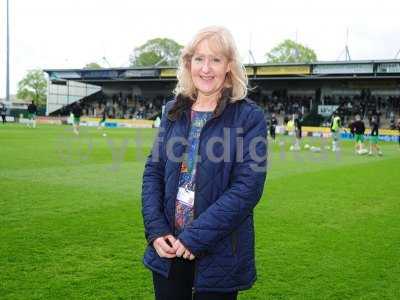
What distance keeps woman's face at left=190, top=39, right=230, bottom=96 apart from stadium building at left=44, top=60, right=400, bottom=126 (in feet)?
115

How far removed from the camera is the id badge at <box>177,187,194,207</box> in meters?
2.57

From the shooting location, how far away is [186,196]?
259 cm

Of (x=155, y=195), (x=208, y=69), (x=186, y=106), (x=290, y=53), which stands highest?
(x=290, y=53)

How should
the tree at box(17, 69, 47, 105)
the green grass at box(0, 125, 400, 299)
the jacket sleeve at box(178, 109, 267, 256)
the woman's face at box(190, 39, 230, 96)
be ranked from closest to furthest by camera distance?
the jacket sleeve at box(178, 109, 267, 256), the woman's face at box(190, 39, 230, 96), the green grass at box(0, 125, 400, 299), the tree at box(17, 69, 47, 105)

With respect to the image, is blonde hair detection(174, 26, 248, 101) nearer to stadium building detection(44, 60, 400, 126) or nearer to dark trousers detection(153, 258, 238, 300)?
dark trousers detection(153, 258, 238, 300)

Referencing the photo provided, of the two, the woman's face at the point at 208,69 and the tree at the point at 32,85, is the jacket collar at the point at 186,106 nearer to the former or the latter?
the woman's face at the point at 208,69

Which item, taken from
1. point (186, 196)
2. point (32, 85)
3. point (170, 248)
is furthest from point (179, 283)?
point (32, 85)

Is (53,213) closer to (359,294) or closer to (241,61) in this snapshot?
(359,294)

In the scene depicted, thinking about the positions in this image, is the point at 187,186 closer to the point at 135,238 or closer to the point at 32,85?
the point at 135,238

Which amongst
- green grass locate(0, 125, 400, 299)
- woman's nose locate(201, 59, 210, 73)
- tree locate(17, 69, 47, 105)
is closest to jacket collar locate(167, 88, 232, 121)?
woman's nose locate(201, 59, 210, 73)

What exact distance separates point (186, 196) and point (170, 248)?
0.97ft

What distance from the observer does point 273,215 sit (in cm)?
751

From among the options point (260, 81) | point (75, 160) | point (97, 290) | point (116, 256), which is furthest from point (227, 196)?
point (260, 81)

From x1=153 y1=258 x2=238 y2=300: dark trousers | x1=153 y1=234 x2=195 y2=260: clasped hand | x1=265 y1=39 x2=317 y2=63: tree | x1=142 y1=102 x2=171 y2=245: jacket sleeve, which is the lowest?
x1=153 y1=258 x2=238 y2=300: dark trousers
